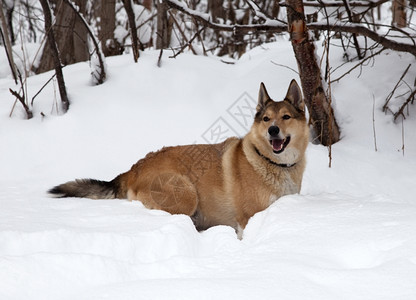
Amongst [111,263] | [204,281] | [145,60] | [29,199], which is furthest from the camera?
[145,60]

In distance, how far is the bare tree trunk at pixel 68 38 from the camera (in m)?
6.97

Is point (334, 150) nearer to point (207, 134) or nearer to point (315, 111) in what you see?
point (315, 111)

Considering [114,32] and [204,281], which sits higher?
[114,32]

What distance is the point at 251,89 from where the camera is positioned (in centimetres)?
595

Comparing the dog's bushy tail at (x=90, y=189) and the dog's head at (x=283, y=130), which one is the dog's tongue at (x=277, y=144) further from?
the dog's bushy tail at (x=90, y=189)

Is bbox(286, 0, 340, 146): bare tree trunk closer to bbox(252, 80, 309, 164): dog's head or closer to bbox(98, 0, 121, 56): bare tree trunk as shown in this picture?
bbox(252, 80, 309, 164): dog's head

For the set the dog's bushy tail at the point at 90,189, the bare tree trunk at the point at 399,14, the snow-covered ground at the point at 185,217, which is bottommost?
the dog's bushy tail at the point at 90,189

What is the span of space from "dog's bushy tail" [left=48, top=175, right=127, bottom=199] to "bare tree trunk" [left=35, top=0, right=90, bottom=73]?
3485 mm

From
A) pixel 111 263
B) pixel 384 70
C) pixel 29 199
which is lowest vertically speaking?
pixel 29 199

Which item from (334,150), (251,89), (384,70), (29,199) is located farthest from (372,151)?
(29,199)

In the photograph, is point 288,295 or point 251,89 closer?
point 288,295

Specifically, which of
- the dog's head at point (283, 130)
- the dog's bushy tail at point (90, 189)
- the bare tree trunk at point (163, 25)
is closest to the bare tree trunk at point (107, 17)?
the bare tree trunk at point (163, 25)

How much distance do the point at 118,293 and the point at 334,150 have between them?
3.76 m

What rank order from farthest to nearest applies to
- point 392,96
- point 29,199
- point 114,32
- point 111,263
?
point 114,32 → point 392,96 → point 29,199 → point 111,263
